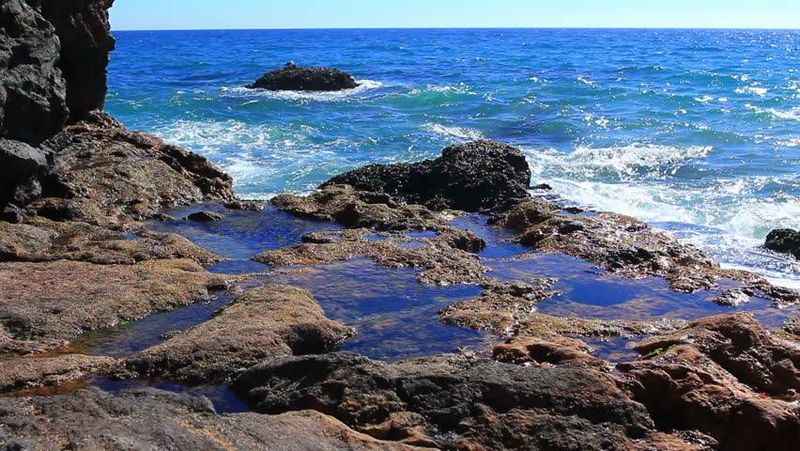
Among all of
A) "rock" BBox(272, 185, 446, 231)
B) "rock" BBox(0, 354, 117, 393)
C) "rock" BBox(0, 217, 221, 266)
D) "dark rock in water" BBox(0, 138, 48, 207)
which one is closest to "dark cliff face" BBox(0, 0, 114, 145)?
"dark rock in water" BBox(0, 138, 48, 207)

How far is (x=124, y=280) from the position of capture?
38.2 feet

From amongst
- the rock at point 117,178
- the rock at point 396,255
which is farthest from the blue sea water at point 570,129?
the rock at point 396,255

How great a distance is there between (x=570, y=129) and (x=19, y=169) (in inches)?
1011

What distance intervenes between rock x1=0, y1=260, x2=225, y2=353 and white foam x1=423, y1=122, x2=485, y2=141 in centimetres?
2219

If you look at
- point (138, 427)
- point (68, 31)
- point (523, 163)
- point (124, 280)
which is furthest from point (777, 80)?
point (138, 427)

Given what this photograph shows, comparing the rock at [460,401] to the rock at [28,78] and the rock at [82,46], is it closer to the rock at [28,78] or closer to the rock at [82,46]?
the rock at [28,78]

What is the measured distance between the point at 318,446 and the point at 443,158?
1526 cm

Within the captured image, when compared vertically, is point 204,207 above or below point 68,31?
below

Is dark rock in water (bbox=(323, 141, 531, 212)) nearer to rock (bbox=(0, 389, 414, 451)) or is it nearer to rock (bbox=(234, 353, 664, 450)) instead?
rock (bbox=(234, 353, 664, 450))

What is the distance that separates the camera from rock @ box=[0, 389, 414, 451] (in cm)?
537

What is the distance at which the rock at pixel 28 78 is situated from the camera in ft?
47.8

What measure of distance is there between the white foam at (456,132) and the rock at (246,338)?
2301 cm

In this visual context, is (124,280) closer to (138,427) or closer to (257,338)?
(257,338)

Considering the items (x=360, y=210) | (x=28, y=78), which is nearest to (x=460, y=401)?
(x=360, y=210)
